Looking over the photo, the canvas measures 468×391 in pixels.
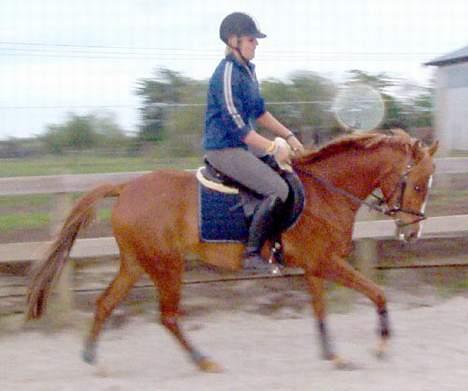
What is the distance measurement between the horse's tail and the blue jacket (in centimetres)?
85

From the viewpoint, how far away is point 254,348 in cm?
675

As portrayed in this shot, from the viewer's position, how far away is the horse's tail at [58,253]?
21.1 feet

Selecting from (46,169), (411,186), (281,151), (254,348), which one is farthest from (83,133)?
(411,186)

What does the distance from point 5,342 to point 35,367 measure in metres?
0.74

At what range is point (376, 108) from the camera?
47.4 feet

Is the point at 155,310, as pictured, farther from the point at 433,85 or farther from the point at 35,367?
the point at 433,85

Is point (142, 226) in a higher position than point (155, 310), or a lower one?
higher

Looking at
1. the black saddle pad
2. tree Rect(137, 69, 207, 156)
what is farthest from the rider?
tree Rect(137, 69, 207, 156)

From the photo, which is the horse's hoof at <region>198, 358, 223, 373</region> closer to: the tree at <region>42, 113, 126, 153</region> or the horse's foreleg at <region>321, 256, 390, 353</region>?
the horse's foreleg at <region>321, 256, 390, 353</region>

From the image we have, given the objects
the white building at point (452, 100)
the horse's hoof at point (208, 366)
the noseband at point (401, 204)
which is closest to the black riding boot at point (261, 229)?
the horse's hoof at point (208, 366)

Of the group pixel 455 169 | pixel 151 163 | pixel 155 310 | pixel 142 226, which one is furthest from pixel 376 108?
pixel 142 226

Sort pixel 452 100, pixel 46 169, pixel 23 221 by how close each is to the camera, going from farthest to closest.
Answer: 1. pixel 452 100
2. pixel 46 169
3. pixel 23 221

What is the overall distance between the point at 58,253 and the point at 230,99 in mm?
1765

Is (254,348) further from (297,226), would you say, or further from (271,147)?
(271,147)
